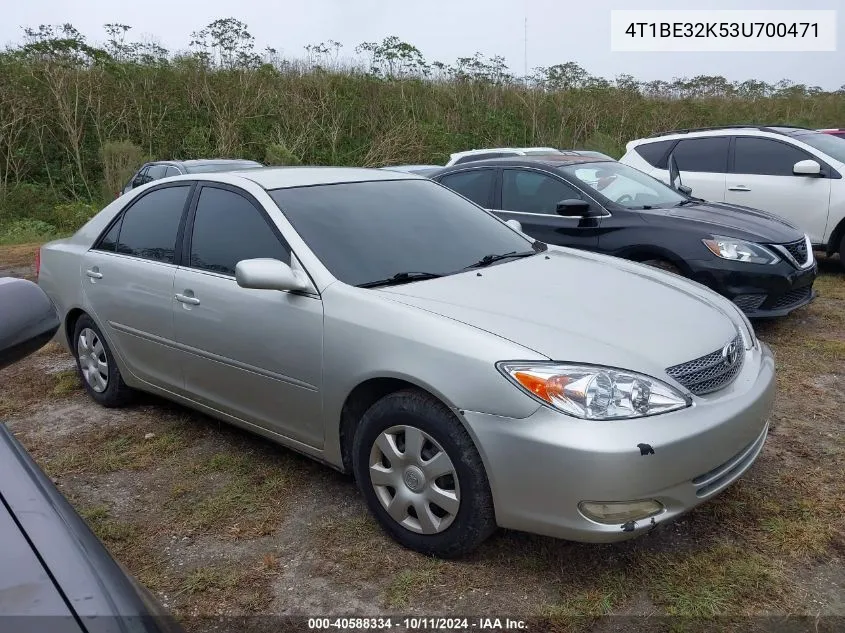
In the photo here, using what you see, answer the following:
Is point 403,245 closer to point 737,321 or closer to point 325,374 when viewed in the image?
point 325,374

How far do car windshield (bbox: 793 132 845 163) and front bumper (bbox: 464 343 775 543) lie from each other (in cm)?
656

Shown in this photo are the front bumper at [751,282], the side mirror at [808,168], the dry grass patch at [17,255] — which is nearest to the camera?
the front bumper at [751,282]

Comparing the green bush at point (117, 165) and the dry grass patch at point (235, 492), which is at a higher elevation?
the green bush at point (117, 165)

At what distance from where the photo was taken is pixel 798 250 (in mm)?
5883

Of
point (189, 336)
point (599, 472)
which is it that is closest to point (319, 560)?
point (599, 472)

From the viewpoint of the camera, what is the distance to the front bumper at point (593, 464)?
2.42 metres

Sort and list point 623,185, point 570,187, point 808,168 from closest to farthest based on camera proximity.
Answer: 1. point 570,187
2. point 623,185
3. point 808,168

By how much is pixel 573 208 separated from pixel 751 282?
57.5 inches

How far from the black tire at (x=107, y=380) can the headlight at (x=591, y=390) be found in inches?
114

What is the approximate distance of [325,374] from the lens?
307cm

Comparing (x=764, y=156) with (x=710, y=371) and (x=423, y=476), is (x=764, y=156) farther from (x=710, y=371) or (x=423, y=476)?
(x=423, y=476)

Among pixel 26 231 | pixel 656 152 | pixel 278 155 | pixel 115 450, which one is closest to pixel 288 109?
pixel 278 155

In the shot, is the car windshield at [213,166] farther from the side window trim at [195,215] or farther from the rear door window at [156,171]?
the side window trim at [195,215]

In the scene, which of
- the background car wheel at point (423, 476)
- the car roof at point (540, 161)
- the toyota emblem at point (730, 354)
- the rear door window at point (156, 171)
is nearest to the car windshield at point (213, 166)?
the rear door window at point (156, 171)
